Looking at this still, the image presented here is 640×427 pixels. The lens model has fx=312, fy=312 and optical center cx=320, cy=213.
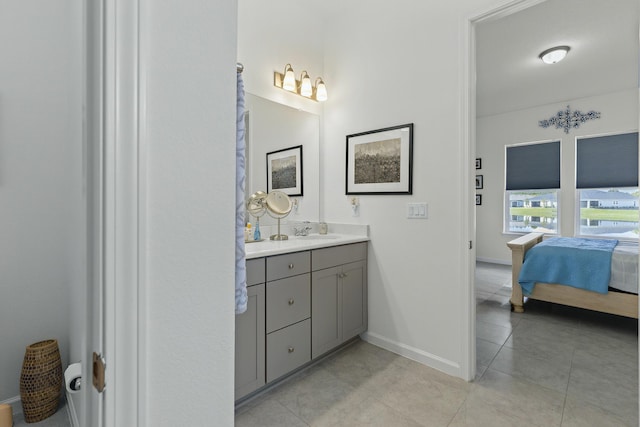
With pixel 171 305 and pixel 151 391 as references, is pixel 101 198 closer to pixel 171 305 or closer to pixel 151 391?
pixel 171 305

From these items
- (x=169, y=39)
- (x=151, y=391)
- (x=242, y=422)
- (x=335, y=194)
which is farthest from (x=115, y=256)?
(x=335, y=194)

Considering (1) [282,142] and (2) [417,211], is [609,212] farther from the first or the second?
(1) [282,142]

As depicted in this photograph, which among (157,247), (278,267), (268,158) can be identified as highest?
(268,158)

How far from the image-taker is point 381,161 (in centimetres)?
246

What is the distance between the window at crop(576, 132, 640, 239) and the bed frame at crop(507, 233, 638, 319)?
2264mm

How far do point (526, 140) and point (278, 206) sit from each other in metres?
4.97

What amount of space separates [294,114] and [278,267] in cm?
141

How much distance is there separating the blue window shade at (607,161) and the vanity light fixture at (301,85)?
4.53 meters

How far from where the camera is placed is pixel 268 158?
2.51 m

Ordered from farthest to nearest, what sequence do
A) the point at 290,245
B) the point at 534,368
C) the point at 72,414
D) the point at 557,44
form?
1. the point at 557,44
2. the point at 534,368
3. the point at 290,245
4. the point at 72,414

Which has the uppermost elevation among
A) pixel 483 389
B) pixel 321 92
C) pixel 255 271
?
pixel 321 92

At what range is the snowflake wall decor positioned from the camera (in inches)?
185

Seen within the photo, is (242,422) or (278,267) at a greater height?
(278,267)

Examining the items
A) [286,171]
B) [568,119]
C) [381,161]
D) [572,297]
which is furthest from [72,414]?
[568,119]
